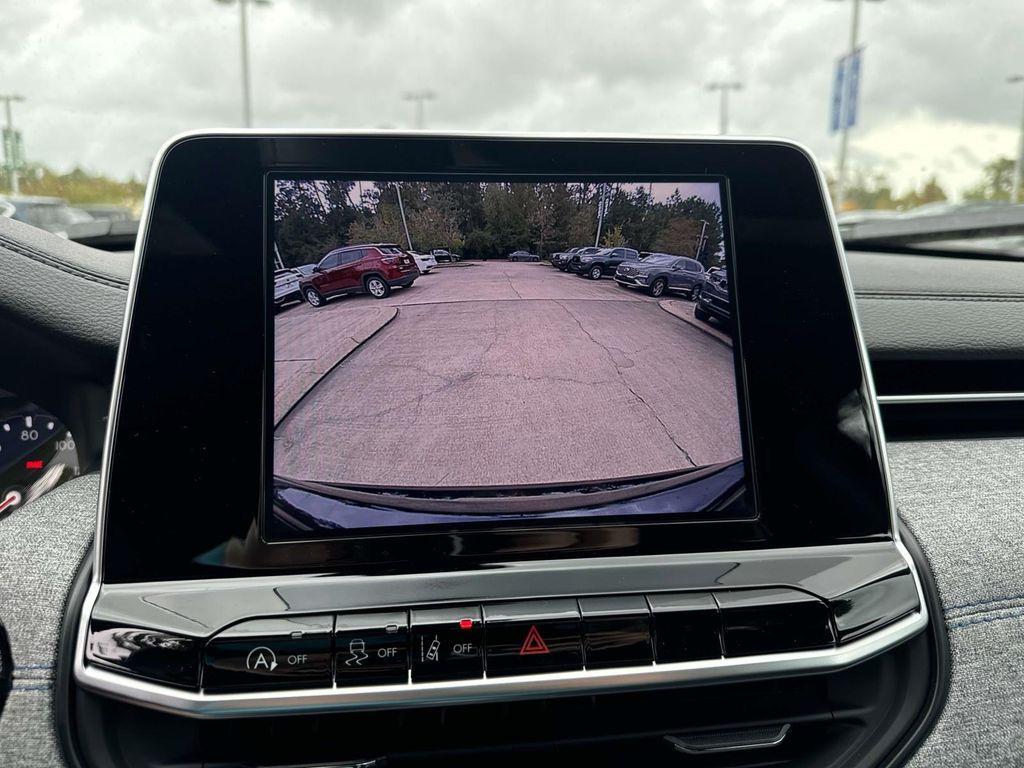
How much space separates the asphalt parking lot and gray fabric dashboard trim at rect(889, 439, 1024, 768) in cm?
46

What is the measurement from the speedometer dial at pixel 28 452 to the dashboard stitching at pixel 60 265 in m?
0.26

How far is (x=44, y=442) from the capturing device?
1.49 meters

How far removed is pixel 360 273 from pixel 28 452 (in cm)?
87

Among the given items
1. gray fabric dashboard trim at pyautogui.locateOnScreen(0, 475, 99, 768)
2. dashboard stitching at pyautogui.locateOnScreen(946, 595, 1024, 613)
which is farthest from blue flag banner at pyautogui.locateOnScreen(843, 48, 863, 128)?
gray fabric dashboard trim at pyautogui.locateOnScreen(0, 475, 99, 768)

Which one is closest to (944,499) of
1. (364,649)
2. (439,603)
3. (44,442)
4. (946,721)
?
(946,721)

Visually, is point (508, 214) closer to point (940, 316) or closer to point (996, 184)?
point (940, 316)

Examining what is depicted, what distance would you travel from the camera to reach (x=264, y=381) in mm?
1035

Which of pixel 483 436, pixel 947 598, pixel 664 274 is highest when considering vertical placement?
pixel 664 274

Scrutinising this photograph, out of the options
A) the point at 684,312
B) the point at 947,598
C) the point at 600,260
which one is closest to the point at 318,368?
the point at 600,260

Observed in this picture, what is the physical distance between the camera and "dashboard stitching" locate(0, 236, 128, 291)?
56.0 inches

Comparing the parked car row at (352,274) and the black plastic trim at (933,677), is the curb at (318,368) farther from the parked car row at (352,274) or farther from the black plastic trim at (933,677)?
the black plastic trim at (933,677)

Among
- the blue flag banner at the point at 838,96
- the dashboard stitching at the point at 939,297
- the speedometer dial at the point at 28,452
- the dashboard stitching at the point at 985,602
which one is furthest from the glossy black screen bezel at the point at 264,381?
the blue flag banner at the point at 838,96

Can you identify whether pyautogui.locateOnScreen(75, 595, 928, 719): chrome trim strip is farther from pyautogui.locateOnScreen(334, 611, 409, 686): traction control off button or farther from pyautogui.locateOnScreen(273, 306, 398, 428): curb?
pyautogui.locateOnScreen(273, 306, 398, 428): curb

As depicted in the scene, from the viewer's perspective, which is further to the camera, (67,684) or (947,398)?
(947,398)
